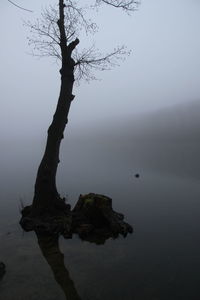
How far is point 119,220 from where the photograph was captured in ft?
46.2

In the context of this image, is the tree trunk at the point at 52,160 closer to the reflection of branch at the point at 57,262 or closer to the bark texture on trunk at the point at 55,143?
the bark texture on trunk at the point at 55,143

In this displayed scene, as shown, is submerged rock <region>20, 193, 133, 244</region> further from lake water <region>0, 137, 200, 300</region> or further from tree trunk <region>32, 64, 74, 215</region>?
tree trunk <region>32, 64, 74, 215</region>

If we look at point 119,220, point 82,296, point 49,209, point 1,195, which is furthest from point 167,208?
point 1,195

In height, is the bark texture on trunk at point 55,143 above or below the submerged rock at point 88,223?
above

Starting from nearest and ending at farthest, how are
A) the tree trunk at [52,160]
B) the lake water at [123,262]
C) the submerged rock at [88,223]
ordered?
the lake water at [123,262] → the submerged rock at [88,223] → the tree trunk at [52,160]

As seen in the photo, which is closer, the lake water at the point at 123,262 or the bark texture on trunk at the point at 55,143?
the lake water at the point at 123,262

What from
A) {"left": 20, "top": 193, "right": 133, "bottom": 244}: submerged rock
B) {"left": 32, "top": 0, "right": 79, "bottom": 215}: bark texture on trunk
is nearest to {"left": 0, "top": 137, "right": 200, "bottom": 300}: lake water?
{"left": 20, "top": 193, "right": 133, "bottom": 244}: submerged rock

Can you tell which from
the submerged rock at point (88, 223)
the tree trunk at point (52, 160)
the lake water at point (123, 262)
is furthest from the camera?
the tree trunk at point (52, 160)

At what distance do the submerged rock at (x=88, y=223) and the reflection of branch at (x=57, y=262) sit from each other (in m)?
0.56

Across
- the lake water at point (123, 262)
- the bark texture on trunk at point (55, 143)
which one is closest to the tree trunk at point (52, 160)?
the bark texture on trunk at point (55, 143)

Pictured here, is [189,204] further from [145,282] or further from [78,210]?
[145,282]

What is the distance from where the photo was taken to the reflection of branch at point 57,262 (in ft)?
28.2

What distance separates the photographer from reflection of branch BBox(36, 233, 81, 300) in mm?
8590

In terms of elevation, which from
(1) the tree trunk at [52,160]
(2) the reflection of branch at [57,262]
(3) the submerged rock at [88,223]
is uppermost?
(1) the tree trunk at [52,160]
